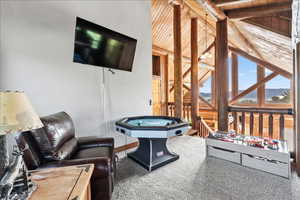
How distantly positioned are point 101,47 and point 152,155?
6.50 feet

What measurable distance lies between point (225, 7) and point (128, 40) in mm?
2455

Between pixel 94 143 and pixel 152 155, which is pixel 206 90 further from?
pixel 94 143

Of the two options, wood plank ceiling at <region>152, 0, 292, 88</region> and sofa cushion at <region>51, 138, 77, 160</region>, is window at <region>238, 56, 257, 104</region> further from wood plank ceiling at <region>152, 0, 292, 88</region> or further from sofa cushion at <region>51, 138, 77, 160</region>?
sofa cushion at <region>51, 138, 77, 160</region>

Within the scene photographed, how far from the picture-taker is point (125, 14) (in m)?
3.44

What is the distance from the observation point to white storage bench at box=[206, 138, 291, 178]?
7.26 ft

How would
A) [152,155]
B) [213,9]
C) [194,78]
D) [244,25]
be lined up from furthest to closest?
[194,78] → [244,25] → [213,9] → [152,155]

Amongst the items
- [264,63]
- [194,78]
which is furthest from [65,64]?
[264,63]

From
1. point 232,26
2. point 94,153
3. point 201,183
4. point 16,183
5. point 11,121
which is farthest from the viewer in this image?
point 232,26

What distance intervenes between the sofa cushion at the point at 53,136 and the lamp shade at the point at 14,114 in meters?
0.69

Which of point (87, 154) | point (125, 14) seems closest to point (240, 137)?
point (87, 154)

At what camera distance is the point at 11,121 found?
0.91 meters

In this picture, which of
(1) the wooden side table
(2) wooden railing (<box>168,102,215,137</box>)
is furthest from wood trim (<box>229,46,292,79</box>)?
(1) the wooden side table

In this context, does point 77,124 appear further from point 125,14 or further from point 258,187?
Result: point 258,187

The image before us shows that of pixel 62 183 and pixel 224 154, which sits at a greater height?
pixel 62 183
